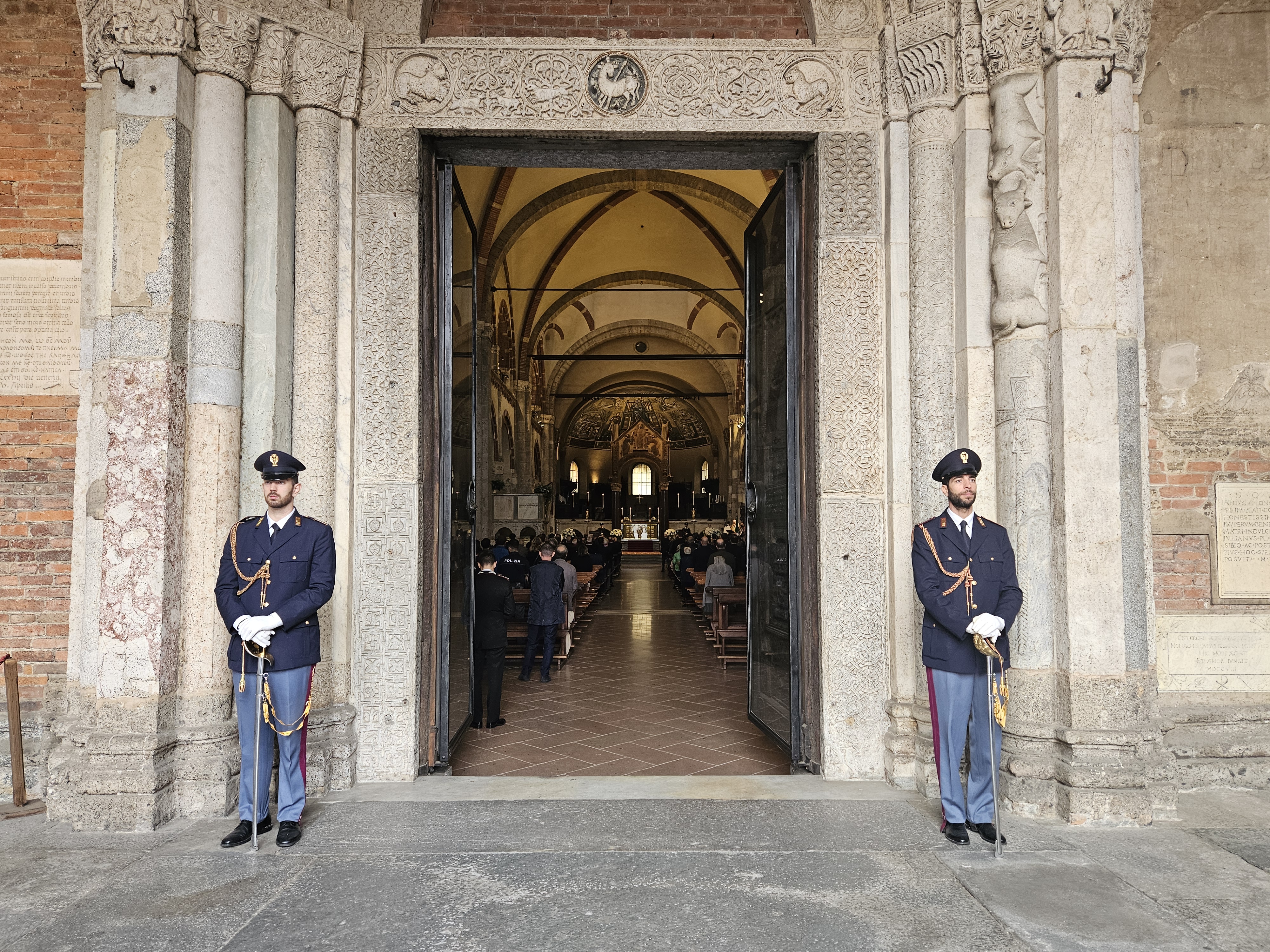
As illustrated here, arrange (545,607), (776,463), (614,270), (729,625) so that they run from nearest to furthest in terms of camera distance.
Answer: (776,463) → (545,607) → (729,625) → (614,270)

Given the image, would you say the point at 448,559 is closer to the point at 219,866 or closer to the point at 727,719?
the point at 219,866

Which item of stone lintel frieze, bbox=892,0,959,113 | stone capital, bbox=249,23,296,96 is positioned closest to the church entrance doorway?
stone lintel frieze, bbox=892,0,959,113

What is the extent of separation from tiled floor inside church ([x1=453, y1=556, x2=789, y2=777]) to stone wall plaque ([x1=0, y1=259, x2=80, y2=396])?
2995 mm

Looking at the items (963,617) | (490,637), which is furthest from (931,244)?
(490,637)

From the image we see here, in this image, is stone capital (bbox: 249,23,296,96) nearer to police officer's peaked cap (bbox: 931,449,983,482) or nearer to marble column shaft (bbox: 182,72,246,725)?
marble column shaft (bbox: 182,72,246,725)

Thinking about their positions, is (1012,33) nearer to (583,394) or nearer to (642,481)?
(583,394)

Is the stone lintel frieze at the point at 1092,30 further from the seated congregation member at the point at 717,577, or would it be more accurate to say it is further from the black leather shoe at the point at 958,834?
the seated congregation member at the point at 717,577

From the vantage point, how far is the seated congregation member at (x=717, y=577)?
1000cm

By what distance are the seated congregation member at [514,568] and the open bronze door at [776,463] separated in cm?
380

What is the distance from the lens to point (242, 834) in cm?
344

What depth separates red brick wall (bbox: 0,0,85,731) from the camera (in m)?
4.40

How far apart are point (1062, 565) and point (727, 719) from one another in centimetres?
289

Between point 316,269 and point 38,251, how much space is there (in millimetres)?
1506

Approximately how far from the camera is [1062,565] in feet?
12.8
